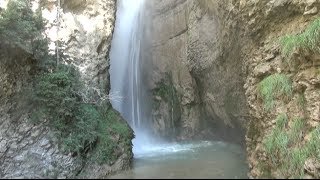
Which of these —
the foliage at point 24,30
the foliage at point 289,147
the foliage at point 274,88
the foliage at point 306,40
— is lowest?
the foliage at point 289,147

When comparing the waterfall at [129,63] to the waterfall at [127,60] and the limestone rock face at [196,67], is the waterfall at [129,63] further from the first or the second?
A: the limestone rock face at [196,67]

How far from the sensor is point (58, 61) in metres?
13.7

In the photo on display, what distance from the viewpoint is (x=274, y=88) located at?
9.16 meters

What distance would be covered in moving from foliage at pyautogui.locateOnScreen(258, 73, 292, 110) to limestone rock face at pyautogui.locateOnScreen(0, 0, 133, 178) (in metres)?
5.28

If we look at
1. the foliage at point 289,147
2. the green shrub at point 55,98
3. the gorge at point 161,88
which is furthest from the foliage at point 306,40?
the green shrub at point 55,98

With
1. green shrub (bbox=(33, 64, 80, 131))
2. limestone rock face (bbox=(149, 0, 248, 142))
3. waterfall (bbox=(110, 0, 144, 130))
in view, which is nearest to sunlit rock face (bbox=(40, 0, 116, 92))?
green shrub (bbox=(33, 64, 80, 131))

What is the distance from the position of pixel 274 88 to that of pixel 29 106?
759cm

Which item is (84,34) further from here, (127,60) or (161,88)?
(161,88)

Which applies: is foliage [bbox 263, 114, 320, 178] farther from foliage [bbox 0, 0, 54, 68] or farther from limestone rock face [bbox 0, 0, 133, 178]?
foliage [bbox 0, 0, 54, 68]

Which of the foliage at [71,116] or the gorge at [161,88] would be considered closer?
the gorge at [161,88]

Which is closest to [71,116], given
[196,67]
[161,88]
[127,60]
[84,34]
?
[84,34]

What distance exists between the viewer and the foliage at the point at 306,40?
830 centimetres

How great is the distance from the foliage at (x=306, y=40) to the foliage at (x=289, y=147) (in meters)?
1.54

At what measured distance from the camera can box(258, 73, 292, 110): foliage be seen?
8.94 metres
